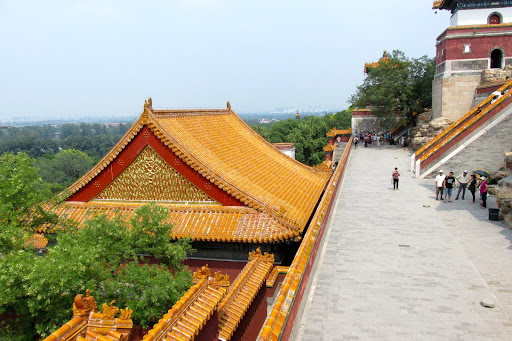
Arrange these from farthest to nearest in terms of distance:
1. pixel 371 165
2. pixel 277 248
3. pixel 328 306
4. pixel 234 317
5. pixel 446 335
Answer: pixel 371 165
pixel 277 248
pixel 328 306
pixel 234 317
pixel 446 335

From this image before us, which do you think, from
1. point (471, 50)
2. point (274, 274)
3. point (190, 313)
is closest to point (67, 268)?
point (190, 313)

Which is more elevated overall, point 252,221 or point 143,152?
point 143,152

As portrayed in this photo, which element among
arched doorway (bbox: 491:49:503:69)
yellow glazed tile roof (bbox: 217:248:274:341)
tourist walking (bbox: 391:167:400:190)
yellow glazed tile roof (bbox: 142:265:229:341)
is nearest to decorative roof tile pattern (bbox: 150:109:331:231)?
yellow glazed tile roof (bbox: 217:248:274:341)

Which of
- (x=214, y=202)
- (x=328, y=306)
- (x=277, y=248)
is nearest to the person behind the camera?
(x=328, y=306)

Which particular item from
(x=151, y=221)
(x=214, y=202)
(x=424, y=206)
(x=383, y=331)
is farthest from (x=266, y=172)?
(x=383, y=331)

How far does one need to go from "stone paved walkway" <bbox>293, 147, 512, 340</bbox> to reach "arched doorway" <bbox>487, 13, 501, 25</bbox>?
1487cm

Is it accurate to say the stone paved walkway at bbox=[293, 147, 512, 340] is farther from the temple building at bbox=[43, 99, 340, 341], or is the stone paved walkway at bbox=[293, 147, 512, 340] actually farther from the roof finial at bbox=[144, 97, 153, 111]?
the roof finial at bbox=[144, 97, 153, 111]

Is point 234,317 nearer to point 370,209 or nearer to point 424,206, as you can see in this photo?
point 370,209

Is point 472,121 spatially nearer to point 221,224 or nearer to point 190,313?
point 221,224

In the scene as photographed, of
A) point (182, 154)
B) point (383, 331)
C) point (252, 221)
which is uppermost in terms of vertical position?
point (182, 154)

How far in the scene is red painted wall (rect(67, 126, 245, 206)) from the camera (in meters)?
9.88

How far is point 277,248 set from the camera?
9234 millimetres

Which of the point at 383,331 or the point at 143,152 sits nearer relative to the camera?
the point at 383,331

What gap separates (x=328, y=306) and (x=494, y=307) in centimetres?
266
